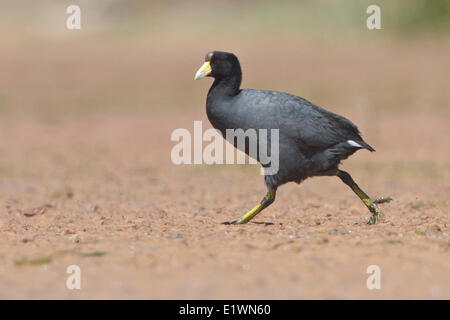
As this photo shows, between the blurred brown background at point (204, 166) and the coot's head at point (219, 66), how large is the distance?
1409 millimetres

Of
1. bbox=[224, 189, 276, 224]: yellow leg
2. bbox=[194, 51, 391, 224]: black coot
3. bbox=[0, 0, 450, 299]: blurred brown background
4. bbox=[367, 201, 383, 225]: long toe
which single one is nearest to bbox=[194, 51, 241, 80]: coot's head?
bbox=[194, 51, 391, 224]: black coot

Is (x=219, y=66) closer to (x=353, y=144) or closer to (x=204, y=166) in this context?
(x=353, y=144)

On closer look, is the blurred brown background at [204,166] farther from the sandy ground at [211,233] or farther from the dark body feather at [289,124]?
the dark body feather at [289,124]

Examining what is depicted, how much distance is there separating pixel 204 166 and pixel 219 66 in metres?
6.13

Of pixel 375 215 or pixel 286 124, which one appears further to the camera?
pixel 375 215

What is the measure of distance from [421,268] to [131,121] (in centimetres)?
1405

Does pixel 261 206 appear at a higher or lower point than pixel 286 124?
lower

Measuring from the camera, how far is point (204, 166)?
13.6 metres

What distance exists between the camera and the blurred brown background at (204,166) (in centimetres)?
561

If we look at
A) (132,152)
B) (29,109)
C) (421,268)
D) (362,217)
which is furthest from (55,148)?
(421,268)

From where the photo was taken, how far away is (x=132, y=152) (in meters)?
15.3

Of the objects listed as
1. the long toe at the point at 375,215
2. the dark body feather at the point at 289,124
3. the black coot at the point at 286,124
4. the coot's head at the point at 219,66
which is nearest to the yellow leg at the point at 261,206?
the black coot at the point at 286,124

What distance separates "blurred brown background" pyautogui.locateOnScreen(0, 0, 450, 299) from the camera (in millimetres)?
5609

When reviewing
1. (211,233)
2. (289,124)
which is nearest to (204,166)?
(289,124)
